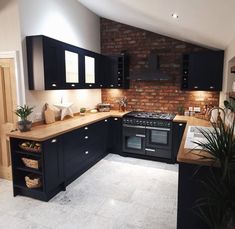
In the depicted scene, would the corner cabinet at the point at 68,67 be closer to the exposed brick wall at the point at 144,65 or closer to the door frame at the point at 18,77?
the door frame at the point at 18,77

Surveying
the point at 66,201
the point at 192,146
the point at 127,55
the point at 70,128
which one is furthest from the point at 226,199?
the point at 127,55

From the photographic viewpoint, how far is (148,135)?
4.33 metres

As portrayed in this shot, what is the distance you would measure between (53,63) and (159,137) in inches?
99.5

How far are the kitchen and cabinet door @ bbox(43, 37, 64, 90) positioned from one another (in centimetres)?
35

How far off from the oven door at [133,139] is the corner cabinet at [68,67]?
112cm

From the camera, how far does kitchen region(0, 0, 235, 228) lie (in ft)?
11.5

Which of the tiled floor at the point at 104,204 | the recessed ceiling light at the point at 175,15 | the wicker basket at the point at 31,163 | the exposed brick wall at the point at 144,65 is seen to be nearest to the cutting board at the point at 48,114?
the wicker basket at the point at 31,163

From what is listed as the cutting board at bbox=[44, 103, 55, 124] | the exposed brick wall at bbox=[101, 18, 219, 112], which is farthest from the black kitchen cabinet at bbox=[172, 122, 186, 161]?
the cutting board at bbox=[44, 103, 55, 124]

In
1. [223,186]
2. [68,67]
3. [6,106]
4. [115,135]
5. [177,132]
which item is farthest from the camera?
[115,135]

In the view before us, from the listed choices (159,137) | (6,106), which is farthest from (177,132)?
(6,106)

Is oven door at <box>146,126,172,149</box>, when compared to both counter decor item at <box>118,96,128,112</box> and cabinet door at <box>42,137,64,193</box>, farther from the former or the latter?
cabinet door at <box>42,137,64,193</box>

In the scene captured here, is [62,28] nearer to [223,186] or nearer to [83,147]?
[83,147]

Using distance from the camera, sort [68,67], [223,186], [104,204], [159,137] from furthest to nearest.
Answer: [159,137], [68,67], [104,204], [223,186]

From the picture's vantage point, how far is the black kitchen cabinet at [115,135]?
4.63 meters
